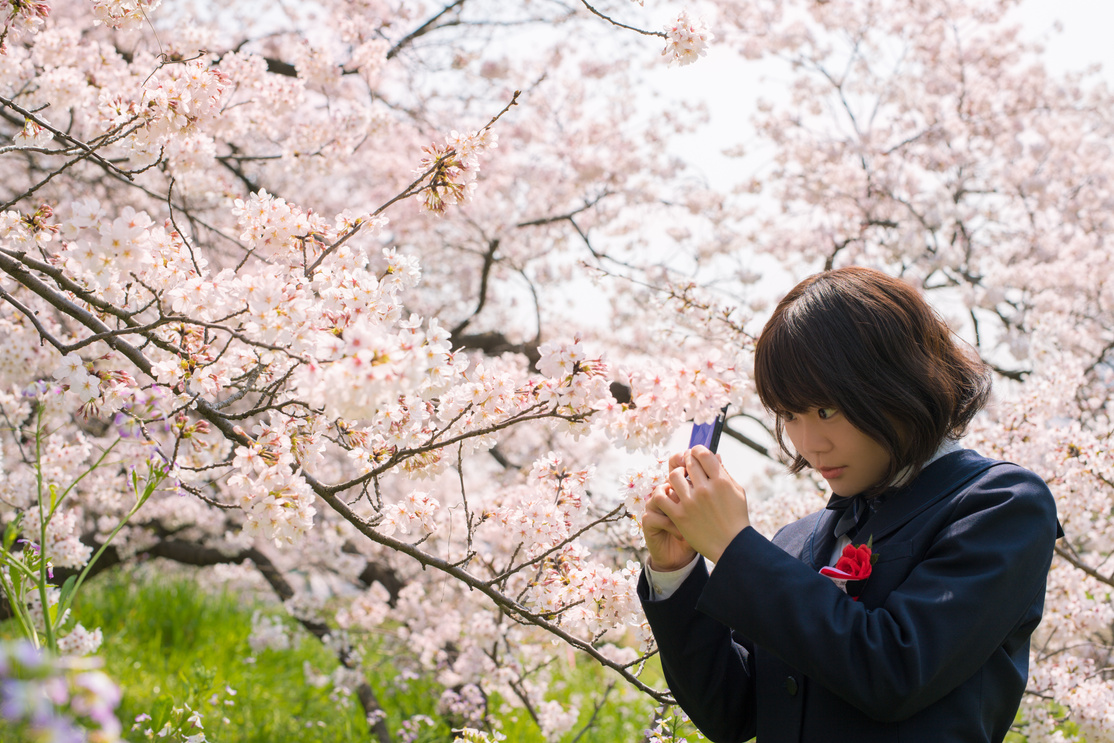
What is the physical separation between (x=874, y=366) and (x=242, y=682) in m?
3.72

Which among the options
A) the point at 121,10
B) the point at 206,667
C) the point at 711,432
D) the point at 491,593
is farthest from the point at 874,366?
the point at 206,667

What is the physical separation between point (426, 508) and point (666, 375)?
2.49ft

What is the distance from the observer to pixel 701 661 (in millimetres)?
1150

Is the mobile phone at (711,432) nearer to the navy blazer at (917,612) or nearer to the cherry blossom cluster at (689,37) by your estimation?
the navy blazer at (917,612)

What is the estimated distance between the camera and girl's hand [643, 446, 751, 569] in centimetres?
100

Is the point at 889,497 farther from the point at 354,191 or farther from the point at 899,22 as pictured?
the point at 899,22

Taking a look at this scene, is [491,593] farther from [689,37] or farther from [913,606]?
[689,37]

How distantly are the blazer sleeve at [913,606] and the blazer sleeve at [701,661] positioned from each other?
0.17m

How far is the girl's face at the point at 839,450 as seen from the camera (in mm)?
1069

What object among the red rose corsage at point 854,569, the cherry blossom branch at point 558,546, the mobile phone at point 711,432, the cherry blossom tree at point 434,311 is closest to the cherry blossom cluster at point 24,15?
the cherry blossom tree at point 434,311

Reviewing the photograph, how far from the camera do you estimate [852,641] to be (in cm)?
89

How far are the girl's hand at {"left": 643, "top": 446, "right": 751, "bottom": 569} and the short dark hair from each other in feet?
0.57

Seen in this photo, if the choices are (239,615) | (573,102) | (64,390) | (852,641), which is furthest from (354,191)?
(852,641)

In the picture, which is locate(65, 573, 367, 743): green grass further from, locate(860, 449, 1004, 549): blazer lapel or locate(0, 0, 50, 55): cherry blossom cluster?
locate(860, 449, 1004, 549): blazer lapel
